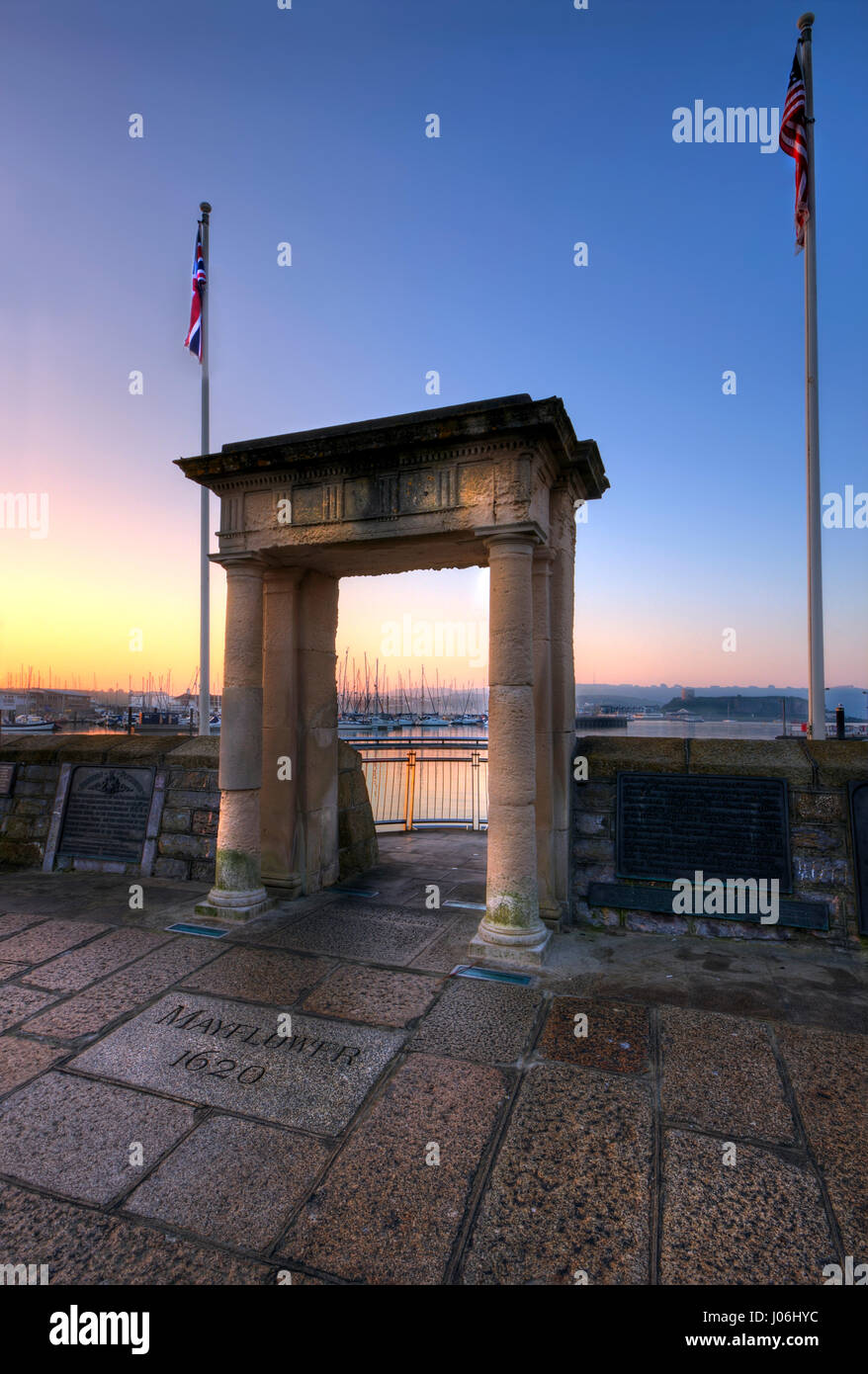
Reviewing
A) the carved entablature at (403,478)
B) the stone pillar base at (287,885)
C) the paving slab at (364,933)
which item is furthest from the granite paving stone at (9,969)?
the carved entablature at (403,478)

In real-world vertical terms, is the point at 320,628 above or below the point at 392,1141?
above

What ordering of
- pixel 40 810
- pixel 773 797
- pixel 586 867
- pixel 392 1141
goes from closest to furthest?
pixel 392 1141, pixel 773 797, pixel 586 867, pixel 40 810

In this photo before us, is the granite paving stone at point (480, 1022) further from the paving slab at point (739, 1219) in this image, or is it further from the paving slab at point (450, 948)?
the paving slab at point (739, 1219)

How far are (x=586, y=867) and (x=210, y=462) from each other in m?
5.37

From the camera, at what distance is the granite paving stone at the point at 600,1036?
351 cm

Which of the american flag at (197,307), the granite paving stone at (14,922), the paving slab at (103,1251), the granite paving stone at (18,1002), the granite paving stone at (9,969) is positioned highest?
the american flag at (197,307)

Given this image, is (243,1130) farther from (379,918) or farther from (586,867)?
(586,867)

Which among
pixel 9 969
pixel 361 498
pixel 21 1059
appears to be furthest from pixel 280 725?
pixel 21 1059

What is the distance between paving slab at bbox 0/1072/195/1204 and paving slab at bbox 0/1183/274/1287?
0.12m

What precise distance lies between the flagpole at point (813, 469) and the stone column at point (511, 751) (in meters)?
6.84

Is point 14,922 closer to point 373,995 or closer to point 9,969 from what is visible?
point 9,969

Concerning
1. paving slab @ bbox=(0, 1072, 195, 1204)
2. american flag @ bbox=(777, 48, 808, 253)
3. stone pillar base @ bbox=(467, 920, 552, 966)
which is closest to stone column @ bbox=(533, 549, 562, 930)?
stone pillar base @ bbox=(467, 920, 552, 966)
